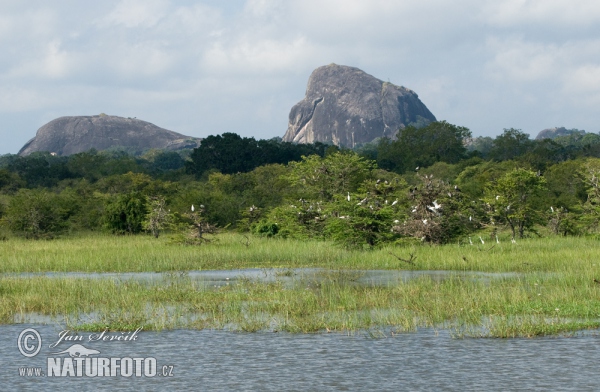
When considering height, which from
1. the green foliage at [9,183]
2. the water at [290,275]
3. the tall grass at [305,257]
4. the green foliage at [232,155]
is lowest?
the water at [290,275]

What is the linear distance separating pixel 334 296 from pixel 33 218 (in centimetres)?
2561

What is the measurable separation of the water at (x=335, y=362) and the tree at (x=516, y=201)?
1929 cm

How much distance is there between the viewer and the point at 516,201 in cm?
3256

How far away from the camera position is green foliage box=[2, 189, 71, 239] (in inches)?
1510

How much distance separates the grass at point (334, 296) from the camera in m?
14.0

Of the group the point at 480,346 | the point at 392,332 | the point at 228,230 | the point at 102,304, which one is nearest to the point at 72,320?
the point at 102,304

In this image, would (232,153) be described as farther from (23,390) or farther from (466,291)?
(23,390)

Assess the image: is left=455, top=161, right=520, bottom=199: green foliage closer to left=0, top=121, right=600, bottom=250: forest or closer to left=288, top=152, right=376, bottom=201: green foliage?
left=0, top=121, right=600, bottom=250: forest

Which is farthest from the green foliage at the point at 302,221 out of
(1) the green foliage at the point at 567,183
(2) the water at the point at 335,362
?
(2) the water at the point at 335,362

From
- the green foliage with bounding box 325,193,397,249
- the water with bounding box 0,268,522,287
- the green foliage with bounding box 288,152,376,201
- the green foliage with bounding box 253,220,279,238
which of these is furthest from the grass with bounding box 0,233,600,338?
the green foliage with bounding box 288,152,376,201

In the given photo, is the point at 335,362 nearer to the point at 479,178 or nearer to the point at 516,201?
the point at 516,201

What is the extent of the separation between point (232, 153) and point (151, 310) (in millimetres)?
74165

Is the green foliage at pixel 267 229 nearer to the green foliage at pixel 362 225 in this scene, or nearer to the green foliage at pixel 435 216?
the green foliage at pixel 362 225

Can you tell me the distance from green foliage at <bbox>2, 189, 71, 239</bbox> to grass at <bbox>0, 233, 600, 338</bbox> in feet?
42.5
